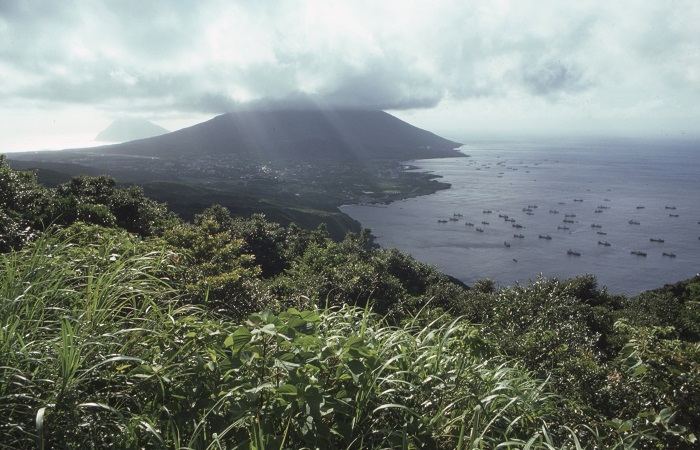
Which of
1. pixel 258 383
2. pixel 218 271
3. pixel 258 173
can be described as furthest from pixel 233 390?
pixel 258 173

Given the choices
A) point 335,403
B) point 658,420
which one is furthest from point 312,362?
point 658,420

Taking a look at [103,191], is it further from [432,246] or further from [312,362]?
[432,246]

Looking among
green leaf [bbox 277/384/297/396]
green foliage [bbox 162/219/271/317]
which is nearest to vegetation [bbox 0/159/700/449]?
green leaf [bbox 277/384/297/396]

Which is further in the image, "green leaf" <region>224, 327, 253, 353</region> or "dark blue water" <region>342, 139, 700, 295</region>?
"dark blue water" <region>342, 139, 700, 295</region>

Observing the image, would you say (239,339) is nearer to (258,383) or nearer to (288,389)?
(258,383)

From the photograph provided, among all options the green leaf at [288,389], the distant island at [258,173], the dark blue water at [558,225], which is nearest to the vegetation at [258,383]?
the green leaf at [288,389]

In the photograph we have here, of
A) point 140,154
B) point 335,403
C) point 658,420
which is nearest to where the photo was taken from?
point 335,403

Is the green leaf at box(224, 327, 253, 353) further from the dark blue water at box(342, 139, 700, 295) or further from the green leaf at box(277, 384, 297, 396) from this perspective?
the dark blue water at box(342, 139, 700, 295)
